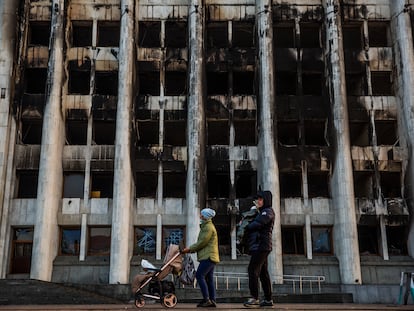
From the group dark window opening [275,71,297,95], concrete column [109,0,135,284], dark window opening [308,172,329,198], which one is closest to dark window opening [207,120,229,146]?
dark window opening [275,71,297,95]

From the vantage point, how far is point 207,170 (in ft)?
98.6

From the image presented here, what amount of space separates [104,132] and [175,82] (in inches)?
217

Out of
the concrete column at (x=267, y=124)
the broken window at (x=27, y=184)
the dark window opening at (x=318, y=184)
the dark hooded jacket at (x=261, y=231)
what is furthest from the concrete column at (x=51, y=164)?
the dark hooded jacket at (x=261, y=231)

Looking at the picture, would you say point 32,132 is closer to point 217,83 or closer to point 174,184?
point 174,184

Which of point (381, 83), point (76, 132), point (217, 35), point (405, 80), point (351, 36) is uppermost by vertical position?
point (217, 35)

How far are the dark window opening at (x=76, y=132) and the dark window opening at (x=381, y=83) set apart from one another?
18199 millimetres

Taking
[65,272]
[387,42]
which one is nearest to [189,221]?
[65,272]

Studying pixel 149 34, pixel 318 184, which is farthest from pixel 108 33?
pixel 318 184

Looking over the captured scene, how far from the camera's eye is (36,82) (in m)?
32.1

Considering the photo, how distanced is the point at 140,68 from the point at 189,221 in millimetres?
10124

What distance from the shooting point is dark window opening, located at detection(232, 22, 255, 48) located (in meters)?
32.4

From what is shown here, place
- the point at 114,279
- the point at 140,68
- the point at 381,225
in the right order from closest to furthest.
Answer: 1. the point at 114,279
2. the point at 381,225
3. the point at 140,68

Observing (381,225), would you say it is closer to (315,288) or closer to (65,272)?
(315,288)

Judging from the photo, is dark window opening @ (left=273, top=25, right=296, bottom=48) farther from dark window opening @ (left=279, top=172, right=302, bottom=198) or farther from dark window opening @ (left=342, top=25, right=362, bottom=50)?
dark window opening @ (left=279, top=172, right=302, bottom=198)
